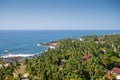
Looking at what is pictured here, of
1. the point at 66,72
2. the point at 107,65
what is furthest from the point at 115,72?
the point at 66,72

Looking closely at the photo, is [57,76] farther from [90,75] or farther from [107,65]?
[107,65]

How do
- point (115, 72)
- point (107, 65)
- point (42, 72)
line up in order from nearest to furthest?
point (42, 72) → point (115, 72) → point (107, 65)

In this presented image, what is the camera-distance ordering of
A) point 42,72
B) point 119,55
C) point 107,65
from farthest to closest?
point 119,55 → point 107,65 → point 42,72

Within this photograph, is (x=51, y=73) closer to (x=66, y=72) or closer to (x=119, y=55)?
(x=66, y=72)

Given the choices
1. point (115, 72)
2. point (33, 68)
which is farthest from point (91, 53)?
point (33, 68)

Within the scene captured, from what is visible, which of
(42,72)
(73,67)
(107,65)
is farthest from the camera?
(107,65)

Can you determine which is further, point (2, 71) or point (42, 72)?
point (2, 71)

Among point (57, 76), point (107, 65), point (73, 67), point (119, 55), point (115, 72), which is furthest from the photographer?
point (119, 55)

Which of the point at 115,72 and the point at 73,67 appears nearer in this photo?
the point at 73,67
